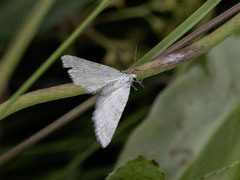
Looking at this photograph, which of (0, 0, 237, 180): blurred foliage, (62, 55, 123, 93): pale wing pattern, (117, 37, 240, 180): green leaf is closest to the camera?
(62, 55, 123, 93): pale wing pattern

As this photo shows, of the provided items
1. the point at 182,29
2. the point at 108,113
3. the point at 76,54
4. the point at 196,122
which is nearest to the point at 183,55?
Answer: the point at 182,29

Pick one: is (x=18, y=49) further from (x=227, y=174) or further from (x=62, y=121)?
(x=227, y=174)

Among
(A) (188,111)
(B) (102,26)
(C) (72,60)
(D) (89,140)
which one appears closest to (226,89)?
(A) (188,111)

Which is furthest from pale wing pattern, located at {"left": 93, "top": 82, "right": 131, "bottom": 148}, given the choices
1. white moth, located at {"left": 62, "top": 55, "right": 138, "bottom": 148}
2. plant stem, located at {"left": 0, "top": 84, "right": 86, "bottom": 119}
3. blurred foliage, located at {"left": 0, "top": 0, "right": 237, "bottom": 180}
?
blurred foliage, located at {"left": 0, "top": 0, "right": 237, "bottom": 180}

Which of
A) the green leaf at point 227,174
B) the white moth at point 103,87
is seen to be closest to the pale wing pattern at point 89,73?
the white moth at point 103,87

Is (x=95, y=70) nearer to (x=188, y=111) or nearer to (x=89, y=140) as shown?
(x=188, y=111)

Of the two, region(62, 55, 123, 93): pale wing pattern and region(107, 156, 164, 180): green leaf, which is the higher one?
region(62, 55, 123, 93): pale wing pattern

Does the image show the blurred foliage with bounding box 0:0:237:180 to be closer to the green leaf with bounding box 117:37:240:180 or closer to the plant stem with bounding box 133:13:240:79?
the green leaf with bounding box 117:37:240:180
